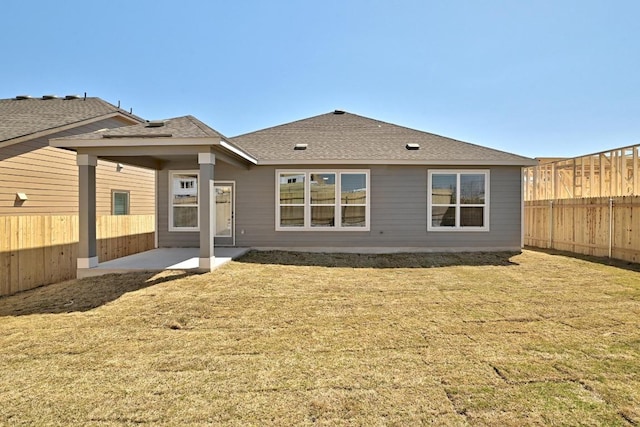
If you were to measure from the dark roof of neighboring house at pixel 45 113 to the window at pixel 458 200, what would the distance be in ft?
36.8

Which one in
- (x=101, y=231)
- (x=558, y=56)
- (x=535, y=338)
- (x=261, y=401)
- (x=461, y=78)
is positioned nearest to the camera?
(x=261, y=401)

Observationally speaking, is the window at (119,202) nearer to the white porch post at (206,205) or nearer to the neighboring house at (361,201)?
the neighboring house at (361,201)

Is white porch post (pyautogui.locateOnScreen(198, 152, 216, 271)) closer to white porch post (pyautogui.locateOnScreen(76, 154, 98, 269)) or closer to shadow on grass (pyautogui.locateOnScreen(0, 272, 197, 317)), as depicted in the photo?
shadow on grass (pyautogui.locateOnScreen(0, 272, 197, 317))

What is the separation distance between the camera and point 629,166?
1066 cm

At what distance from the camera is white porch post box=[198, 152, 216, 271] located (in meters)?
7.16

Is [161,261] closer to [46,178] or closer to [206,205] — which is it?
[206,205]

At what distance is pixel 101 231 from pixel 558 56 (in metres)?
15.4

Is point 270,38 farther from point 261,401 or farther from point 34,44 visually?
Result: point 261,401

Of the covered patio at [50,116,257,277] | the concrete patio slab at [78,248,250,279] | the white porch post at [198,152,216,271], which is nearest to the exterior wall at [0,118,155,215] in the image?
the covered patio at [50,116,257,277]

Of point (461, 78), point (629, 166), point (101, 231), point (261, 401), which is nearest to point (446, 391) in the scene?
point (261, 401)

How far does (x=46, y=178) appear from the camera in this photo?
31.7 ft

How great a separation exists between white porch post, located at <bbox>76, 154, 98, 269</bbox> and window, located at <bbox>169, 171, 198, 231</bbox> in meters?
3.18

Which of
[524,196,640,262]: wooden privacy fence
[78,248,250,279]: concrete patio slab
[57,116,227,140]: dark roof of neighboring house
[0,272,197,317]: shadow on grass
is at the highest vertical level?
[57,116,227,140]: dark roof of neighboring house

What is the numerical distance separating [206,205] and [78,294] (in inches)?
109
